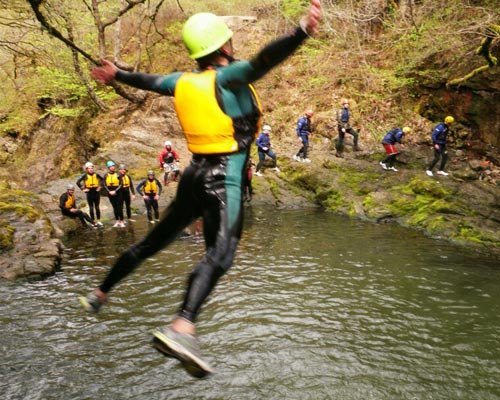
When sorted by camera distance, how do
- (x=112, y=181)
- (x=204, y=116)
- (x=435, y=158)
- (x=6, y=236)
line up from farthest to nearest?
(x=435, y=158) < (x=112, y=181) < (x=6, y=236) < (x=204, y=116)

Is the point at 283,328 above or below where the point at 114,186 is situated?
below

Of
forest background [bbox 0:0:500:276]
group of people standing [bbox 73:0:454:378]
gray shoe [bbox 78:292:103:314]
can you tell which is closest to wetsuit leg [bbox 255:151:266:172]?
forest background [bbox 0:0:500:276]

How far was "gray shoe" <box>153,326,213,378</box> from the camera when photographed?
2189mm

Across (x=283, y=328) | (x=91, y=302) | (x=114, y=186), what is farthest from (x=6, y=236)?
(x=91, y=302)

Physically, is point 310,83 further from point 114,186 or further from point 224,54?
point 224,54

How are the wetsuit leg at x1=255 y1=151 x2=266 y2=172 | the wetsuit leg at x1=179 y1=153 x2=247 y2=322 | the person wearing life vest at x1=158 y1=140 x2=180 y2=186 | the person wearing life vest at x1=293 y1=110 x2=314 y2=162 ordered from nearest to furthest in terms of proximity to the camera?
1. the wetsuit leg at x1=179 y1=153 x2=247 y2=322
2. the person wearing life vest at x1=158 y1=140 x2=180 y2=186
3. the person wearing life vest at x1=293 y1=110 x2=314 y2=162
4. the wetsuit leg at x1=255 y1=151 x2=266 y2=172

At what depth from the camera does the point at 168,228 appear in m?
2.99

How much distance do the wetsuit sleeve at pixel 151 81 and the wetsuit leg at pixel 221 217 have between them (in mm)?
727

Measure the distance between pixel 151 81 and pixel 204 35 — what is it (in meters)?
0.62

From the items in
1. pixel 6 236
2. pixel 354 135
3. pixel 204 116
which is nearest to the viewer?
pixel 204 116

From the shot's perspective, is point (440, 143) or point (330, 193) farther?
point (330, 193)

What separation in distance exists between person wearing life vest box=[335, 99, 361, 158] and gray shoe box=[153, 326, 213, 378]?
16.1 metres

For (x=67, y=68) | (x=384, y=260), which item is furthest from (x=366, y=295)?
(x=67, y=68)

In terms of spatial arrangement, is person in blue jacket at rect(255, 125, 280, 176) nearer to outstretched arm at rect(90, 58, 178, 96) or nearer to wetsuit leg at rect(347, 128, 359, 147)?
wetsuit leg at rect(347, 128, 359, 147)
